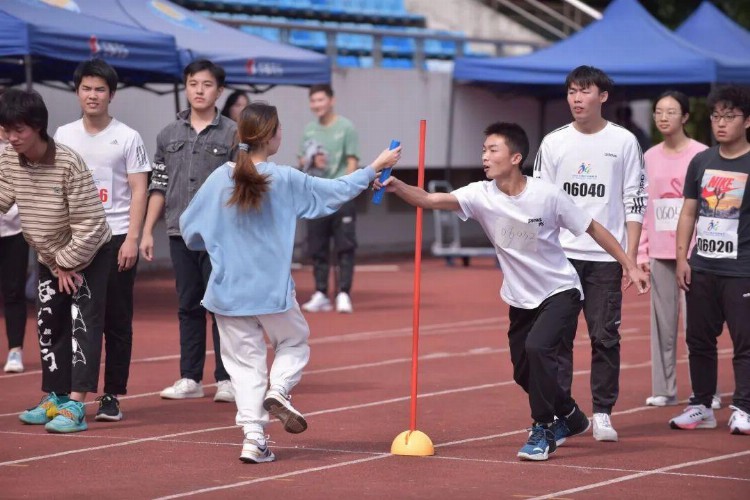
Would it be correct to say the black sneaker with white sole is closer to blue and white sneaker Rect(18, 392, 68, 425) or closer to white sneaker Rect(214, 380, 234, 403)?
blue and white sneaker Rect(18, 392, 68, 425)

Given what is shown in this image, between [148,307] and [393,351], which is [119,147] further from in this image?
[148,307]

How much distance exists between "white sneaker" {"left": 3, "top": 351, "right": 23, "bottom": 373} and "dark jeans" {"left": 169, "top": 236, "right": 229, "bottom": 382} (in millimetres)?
1695

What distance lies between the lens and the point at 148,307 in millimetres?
15352

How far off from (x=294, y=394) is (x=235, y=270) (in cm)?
266

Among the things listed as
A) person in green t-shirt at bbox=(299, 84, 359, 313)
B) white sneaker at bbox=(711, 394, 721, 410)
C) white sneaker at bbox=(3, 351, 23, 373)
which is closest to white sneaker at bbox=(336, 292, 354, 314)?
person in green t-shirt at bbox=(299, 84, 359, 313)

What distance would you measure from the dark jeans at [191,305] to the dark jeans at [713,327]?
293 centimetres

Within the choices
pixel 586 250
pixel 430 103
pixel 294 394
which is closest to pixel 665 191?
pixel 586 250

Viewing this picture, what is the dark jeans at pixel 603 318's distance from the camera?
26.9 ft

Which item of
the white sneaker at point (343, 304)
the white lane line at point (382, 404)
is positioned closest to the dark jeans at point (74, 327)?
the white lane line at point (382, 404)

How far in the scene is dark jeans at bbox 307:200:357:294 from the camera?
1506 centimetres

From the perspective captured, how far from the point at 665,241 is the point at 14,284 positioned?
4729mm

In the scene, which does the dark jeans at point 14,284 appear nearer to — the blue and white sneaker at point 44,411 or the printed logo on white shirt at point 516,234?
the blue and white sneaker at point 44,411

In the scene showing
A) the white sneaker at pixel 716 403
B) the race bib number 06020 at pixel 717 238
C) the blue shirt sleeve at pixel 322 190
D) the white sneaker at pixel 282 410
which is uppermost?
the blue shirt sleeve at pixel 322 190

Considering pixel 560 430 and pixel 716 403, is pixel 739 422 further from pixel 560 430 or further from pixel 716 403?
pixel 560 430
